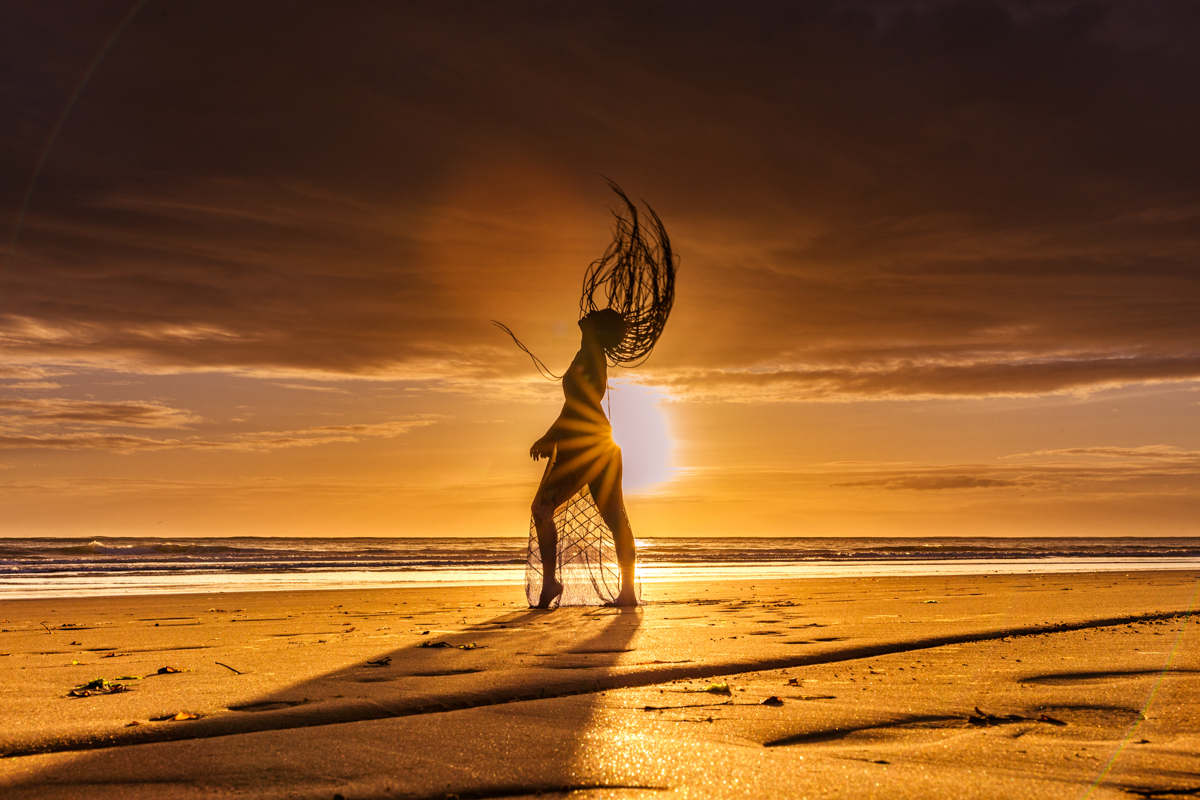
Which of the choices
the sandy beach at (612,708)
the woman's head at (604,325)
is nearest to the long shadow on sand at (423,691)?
the sandy beach at (612,708)

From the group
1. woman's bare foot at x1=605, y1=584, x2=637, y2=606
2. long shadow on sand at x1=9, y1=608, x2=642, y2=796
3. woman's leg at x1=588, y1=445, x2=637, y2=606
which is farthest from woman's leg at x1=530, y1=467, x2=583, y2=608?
long shadow on sand at x1=9, y1=608, x2=642, y2=796

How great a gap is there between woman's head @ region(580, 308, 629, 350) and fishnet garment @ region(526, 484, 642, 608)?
52.9 inches

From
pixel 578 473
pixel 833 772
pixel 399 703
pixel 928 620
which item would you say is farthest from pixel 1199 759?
pixel 578 473

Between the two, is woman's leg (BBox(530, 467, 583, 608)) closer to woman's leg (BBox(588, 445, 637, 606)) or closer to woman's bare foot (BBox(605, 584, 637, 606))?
woman's leg (BBox(588, 445, 637, 606))

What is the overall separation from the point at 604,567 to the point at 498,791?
17.9 ft

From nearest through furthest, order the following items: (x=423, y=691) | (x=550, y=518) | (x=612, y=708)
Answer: (x=612, y=708) → (x=423, y=691) → (x=550, y=518)

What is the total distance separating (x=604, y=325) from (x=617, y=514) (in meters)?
1.67

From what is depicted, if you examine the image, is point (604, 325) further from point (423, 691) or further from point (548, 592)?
point (423, 691)

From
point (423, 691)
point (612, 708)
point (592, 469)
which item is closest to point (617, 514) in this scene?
point (592, 469)

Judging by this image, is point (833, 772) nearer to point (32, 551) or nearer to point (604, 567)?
point (604, 567)

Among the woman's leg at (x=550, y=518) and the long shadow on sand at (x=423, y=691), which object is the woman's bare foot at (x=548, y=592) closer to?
the woman's leg at (x=550, y=518)

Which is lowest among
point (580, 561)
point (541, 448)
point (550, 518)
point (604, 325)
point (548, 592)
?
point (548, 592)

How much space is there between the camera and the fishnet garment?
7.36 meters

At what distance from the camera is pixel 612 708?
3.05 meters
